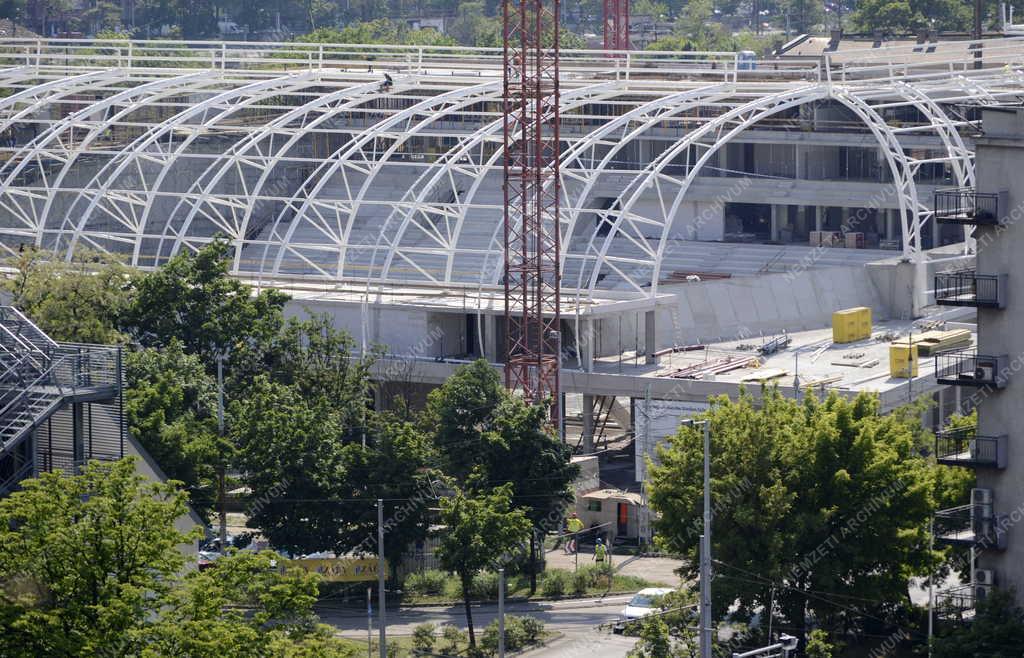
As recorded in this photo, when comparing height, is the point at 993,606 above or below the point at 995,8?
below

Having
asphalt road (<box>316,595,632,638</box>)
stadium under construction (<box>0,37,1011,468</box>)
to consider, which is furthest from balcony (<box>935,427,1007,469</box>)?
stadium under construction (<box>0,37,1011,468</box>)

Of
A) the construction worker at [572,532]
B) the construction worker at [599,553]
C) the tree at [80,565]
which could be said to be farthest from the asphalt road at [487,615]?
the tree at [80,565]

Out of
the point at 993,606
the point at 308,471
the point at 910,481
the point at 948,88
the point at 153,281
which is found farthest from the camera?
the point at 948,88

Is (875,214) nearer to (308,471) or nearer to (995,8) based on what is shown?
(308,471)

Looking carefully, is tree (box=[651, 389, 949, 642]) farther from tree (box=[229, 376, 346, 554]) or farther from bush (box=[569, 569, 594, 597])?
tree (box=[229, 376, 346, 554])

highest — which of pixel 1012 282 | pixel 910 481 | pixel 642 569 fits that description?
pixel 1012 282

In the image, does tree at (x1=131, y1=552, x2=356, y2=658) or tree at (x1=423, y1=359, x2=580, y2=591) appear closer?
tree at (x1=131, y1=552, x2=356, y2=658)

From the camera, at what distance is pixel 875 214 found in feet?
319

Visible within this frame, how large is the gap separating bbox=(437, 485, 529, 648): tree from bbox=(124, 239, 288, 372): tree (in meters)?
15.8

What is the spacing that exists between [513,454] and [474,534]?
17.9ft

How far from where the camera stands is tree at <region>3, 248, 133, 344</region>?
225ft

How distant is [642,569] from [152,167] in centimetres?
3771

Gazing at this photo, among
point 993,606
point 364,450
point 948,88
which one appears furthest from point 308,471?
point 948,88

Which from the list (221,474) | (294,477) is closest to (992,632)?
(294,477)
